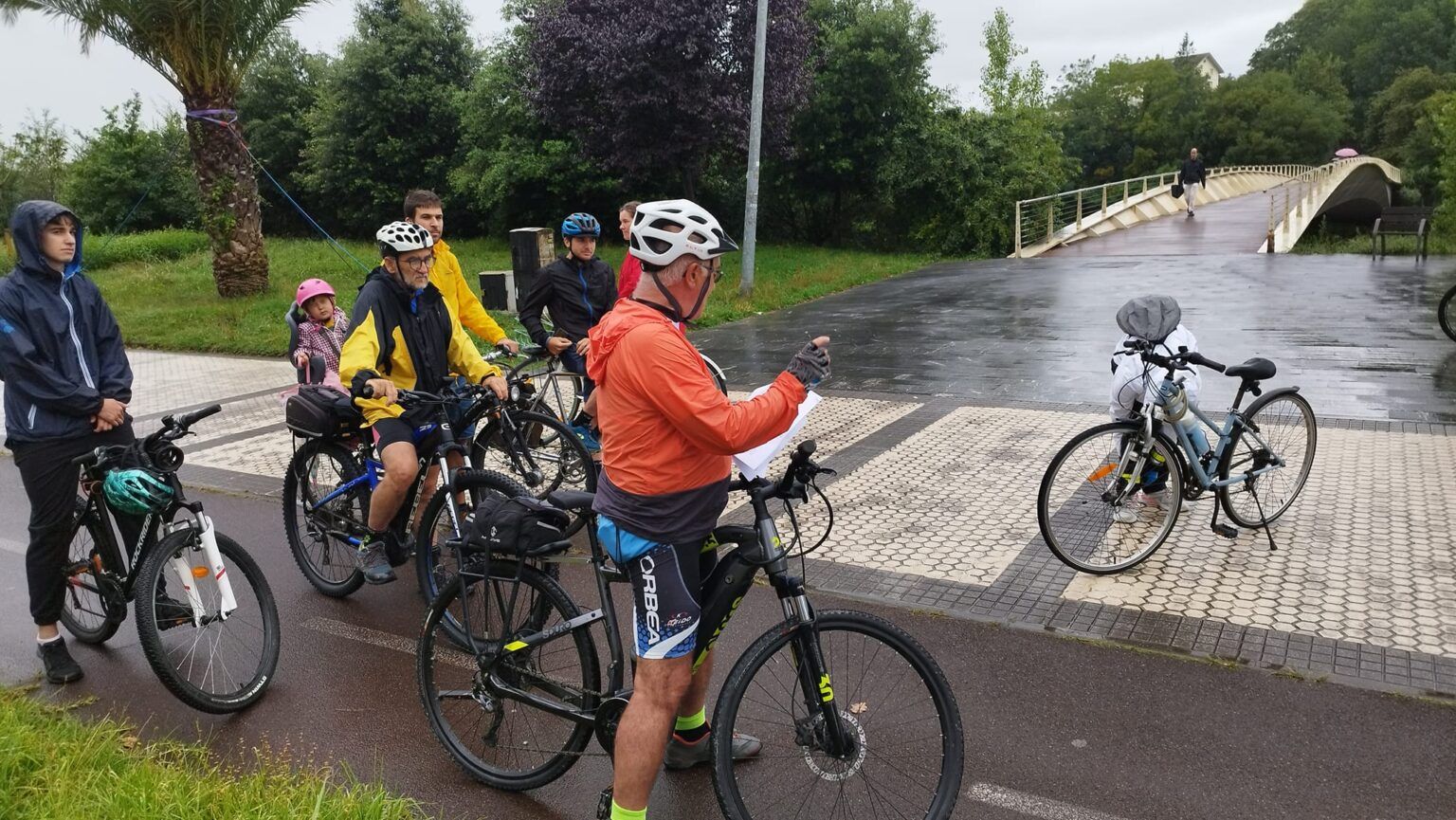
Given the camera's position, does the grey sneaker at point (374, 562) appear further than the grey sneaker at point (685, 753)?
Yes

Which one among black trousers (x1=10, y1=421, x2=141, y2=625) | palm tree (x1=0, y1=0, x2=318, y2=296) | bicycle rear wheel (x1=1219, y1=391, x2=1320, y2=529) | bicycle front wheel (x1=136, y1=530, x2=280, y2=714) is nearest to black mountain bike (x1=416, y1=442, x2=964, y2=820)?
bicycle front wheel (x1=136, y1=530, x2=280, y2=714)

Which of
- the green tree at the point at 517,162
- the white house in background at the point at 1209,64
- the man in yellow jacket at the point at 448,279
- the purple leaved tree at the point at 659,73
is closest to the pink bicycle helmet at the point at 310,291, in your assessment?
the man in yellow jacket at the point at 448,279

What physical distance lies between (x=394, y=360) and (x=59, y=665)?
193 centimetres

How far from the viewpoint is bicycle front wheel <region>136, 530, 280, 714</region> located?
3822 mm

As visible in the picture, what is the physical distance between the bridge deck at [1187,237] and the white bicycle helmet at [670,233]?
21.4 m

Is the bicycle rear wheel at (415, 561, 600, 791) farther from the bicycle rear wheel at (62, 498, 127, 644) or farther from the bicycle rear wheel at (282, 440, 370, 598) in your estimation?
the bicycle rear wheel at (62, 498, 127, 644)

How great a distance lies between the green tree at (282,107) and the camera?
114 feet

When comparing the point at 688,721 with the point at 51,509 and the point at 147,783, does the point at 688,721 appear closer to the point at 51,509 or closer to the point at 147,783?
the point at 147,783

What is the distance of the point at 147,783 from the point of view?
319cm

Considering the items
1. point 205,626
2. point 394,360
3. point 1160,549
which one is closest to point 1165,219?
point 1160,549

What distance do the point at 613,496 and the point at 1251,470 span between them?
398 cm

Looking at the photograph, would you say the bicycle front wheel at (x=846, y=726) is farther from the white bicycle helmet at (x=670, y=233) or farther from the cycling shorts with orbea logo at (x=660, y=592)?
the white bicycle helmet at (x=670, y=233)

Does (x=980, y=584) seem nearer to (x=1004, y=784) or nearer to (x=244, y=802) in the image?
(x=1004, y=784)

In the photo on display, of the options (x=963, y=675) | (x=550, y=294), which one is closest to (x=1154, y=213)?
(x=550, y=294)
